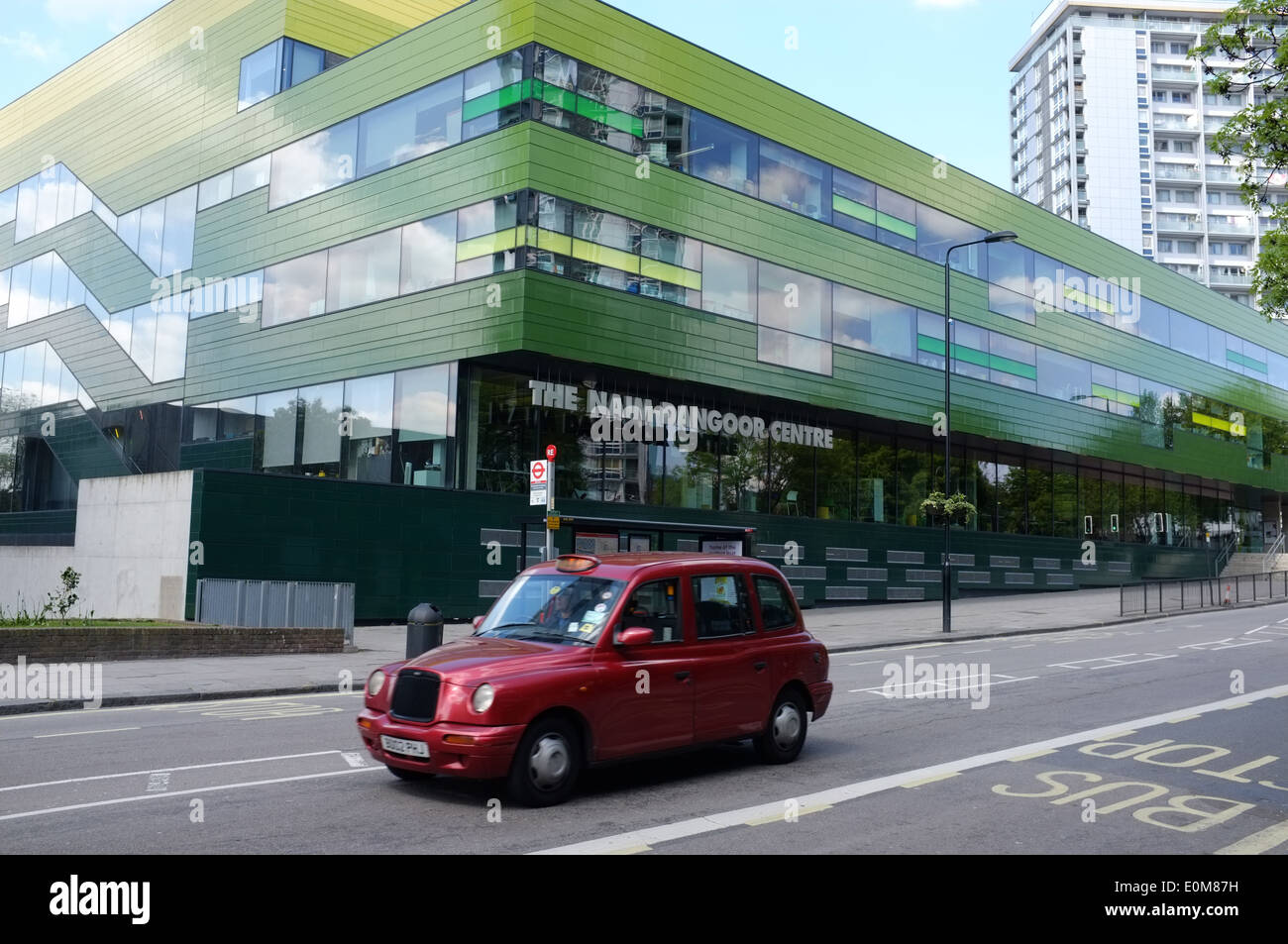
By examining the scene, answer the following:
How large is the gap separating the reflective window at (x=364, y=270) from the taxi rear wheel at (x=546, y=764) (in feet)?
75.5

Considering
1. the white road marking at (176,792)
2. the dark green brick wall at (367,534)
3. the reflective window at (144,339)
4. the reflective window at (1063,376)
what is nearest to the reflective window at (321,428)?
the dark green brick wall at (367,534)

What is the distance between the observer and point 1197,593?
37.8 meters

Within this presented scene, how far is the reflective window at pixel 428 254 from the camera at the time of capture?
27.4 metres

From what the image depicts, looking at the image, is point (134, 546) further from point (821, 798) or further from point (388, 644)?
point (821, 798)

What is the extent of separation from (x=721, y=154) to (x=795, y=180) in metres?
3.62

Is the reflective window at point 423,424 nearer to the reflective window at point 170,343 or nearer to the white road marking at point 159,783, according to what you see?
the reflective window at point 170,343

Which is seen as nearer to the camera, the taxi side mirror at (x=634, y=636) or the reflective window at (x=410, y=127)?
the taxi side mirror at (x=634, y=636)

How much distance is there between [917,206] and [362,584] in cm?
2473

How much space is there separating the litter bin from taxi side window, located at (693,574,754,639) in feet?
26.1

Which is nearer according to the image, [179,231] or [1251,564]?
[179,231]

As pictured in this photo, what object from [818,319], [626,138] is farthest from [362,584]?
[818,319]

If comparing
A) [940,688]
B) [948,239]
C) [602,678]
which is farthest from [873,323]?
[602,678]

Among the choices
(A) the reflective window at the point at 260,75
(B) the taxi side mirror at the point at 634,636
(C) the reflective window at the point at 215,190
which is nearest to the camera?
(B) the taxi side mirror at the point at 634,636

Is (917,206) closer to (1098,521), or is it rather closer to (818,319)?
(818,319)
